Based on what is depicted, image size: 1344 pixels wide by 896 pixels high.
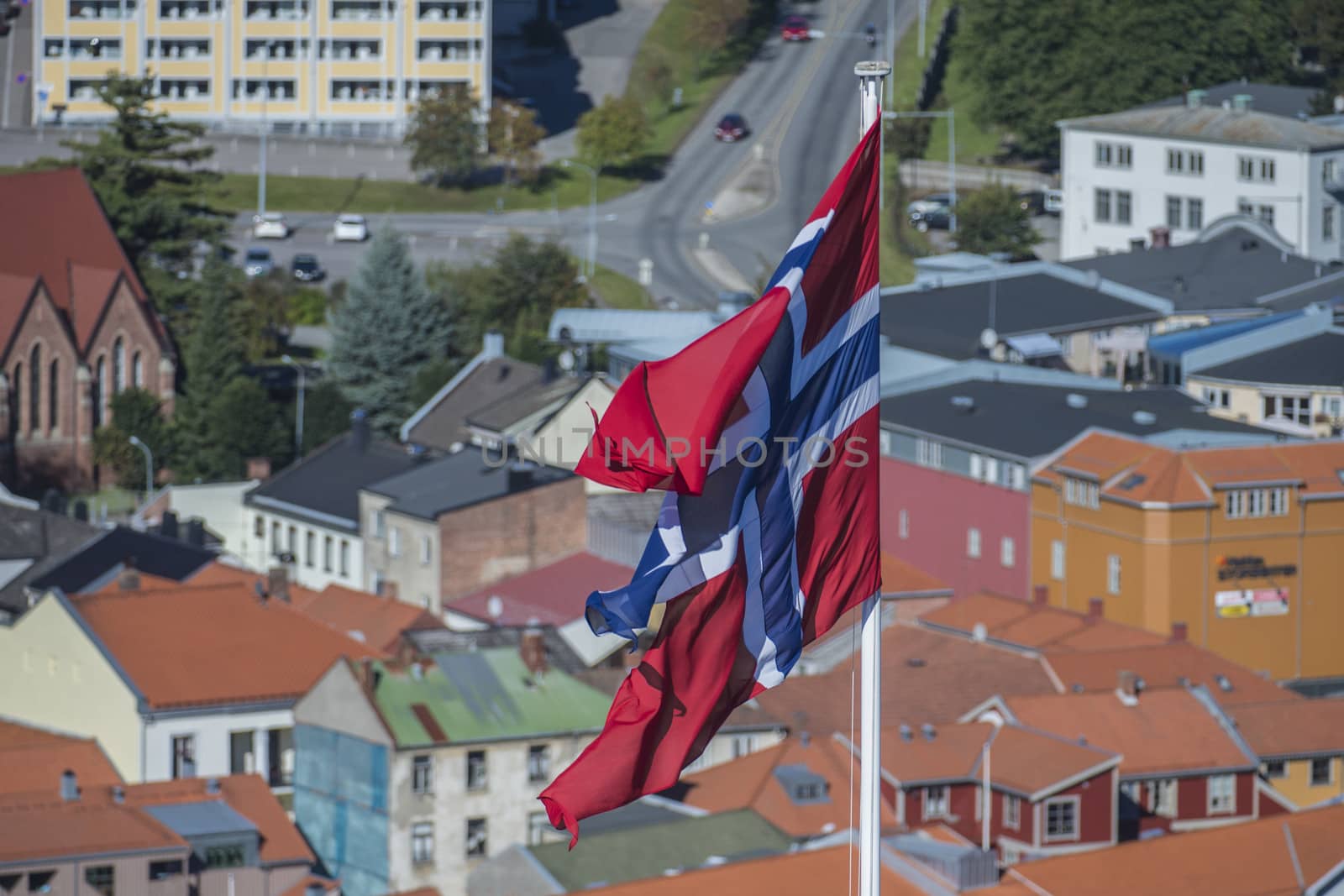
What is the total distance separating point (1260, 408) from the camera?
68.2 m

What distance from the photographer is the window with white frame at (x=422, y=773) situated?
147ft

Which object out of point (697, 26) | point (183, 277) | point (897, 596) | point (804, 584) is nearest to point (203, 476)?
point (183, 277)

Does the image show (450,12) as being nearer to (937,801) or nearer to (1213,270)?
(1213,270)

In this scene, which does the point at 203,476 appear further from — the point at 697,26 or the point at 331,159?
the point at 697,26

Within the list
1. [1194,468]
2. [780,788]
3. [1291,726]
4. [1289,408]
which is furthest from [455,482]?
[780,788]

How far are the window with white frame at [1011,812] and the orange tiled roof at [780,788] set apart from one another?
1705mm

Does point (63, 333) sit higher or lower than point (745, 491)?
lower

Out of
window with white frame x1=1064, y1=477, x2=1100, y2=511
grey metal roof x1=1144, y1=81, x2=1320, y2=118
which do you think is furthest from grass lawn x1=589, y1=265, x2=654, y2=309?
window with white frame x1=1064, y1=477, x2=1100, y2=511

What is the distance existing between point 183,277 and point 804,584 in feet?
257

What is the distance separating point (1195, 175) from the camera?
91750mm

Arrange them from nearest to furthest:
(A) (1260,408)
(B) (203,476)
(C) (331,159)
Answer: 1. (A) (1260,408)
2. (B) (203,476)
3. (C) (331,159)

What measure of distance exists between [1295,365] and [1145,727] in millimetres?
25469

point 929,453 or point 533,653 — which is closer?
point 533,653

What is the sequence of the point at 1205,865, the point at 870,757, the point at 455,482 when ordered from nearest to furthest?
the point at 870,757 → the point at 1205,865 → the point at 455,482
